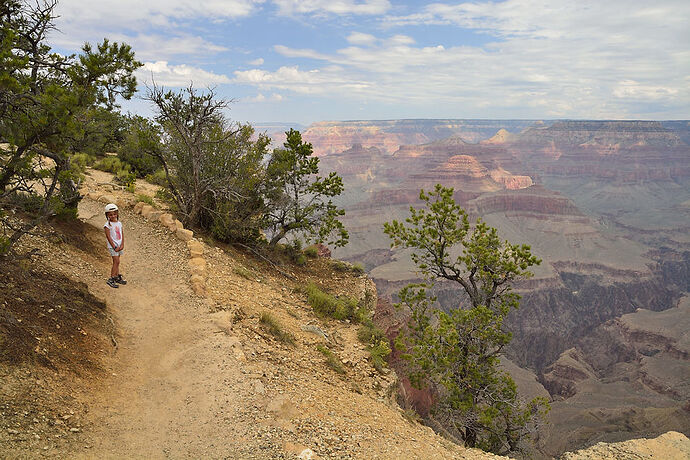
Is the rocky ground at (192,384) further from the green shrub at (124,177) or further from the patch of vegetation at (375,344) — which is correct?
the green shrub at (124,177)

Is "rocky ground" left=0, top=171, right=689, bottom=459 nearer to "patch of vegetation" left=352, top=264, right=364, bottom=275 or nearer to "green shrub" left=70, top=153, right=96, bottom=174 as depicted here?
"patch of vegetation" left=352, top=264, right=364, bottom=275

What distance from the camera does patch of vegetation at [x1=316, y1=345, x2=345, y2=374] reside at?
10.2 meters

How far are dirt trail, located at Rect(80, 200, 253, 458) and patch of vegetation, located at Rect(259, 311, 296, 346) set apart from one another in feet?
4.78

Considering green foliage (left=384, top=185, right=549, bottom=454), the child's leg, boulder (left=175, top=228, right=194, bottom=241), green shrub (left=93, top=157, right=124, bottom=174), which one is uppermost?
green shrub (left=93, top=157, right=124, bottom=174)

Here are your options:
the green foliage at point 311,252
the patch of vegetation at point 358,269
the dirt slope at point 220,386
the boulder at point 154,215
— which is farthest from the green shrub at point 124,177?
the patch of vegetation at point 358,269

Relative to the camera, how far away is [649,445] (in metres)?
14.2

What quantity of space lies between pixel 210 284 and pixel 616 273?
12800 cm

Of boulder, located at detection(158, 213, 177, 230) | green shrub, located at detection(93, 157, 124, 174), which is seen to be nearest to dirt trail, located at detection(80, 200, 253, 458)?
boulder, located at detection(158, 213, 177, 230)

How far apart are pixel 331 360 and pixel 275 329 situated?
162 centimetres

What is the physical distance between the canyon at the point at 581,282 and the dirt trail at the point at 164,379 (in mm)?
8766

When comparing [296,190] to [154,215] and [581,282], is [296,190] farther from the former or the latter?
[581,282]

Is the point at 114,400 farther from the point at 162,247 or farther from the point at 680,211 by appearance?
the point at 680,211

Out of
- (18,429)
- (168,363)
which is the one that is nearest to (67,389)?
(18,429)

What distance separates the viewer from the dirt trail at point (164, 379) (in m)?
6.09
